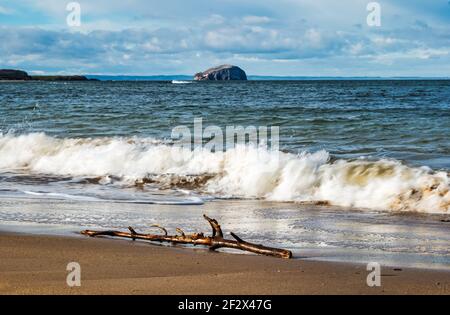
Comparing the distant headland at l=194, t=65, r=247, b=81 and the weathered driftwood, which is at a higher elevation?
the distant headland at l=194, t=65, r=247, b=81

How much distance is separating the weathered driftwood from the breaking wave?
14.2 feet

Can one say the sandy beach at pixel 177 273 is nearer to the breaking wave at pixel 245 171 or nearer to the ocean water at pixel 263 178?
the ocean water at pixel 263 178

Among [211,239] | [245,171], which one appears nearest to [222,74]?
[245,171]

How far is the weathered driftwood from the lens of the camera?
613 cm

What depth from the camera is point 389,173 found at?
11.4 m

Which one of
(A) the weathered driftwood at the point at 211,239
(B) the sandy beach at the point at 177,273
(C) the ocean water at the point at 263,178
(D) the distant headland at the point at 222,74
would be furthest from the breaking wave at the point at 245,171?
(D) the distant headland at the point at 222,74

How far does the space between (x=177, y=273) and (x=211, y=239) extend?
1.18m

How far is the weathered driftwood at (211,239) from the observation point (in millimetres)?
6129

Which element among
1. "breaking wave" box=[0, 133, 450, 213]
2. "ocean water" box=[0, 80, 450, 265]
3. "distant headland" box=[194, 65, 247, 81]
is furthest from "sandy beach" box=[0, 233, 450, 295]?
"distant headland" box=[194, 65, 247, 81]

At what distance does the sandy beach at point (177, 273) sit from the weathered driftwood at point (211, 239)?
5.2 inches

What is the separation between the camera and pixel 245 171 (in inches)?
502

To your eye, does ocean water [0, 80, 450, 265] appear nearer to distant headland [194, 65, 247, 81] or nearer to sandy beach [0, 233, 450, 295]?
sandy beach [0, 233, 450, 295]
